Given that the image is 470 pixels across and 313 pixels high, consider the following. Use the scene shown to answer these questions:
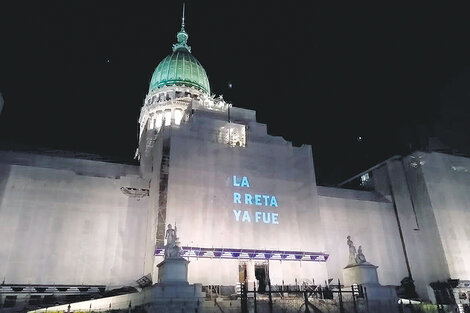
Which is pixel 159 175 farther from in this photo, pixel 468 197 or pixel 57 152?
pixel 468 197

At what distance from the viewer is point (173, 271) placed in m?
24.0

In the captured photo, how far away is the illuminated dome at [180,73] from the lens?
56.3 meters

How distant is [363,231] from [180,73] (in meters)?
34.1

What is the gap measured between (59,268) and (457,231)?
43621 millimetres

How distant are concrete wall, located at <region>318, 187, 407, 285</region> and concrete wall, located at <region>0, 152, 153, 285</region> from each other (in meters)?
21.7

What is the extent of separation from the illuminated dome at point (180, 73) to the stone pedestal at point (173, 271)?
36163 millimetres

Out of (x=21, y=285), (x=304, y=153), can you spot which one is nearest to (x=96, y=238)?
(x=21, y=285)

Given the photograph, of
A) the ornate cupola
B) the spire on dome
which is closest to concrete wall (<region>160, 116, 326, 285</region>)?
the ornate cupola

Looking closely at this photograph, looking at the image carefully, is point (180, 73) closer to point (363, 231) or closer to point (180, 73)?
point (180, 73)

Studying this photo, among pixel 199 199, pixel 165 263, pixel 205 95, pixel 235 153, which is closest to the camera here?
pixel 165 263

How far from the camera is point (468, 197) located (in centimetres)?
4738

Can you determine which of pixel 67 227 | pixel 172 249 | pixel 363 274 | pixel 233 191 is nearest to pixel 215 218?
pixel 233 191

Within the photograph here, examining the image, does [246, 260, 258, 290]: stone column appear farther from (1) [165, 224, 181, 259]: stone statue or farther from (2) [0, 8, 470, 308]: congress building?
(1) [165, 224, 181, 259]: stone statue

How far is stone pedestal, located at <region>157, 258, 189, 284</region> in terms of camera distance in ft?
77.6
